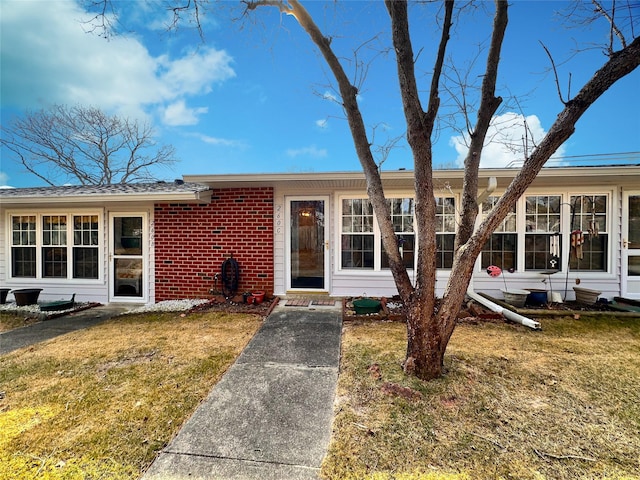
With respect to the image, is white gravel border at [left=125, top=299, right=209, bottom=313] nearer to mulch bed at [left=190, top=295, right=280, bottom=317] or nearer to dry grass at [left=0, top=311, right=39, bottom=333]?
mulch bed at [left=190, top=295, right=280, bottom=317]

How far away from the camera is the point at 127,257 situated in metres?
6.54

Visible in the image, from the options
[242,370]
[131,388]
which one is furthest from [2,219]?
[242,370]

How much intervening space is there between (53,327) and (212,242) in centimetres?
297

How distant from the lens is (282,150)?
16906 millimetres

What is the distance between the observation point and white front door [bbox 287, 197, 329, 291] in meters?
6.29

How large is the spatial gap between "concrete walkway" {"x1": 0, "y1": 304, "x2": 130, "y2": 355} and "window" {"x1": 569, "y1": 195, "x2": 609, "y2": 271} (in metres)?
9.44

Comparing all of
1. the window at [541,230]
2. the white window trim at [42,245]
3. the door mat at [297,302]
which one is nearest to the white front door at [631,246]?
the window at [541,230]

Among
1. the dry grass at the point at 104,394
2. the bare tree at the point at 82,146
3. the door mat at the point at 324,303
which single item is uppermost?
the bare tree at the point at 82,146

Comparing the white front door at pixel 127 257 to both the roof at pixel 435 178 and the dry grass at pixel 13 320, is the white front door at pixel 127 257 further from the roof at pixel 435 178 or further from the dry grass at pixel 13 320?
the roof at pixel 435 178

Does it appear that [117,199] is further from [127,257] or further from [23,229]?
Result: [23,229]

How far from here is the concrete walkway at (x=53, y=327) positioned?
4086mm

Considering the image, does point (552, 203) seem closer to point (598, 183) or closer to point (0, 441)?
point (598, 183)

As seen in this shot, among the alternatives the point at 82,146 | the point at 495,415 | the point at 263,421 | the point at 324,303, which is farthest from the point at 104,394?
the point at 82,146

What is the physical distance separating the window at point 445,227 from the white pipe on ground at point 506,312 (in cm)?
86
